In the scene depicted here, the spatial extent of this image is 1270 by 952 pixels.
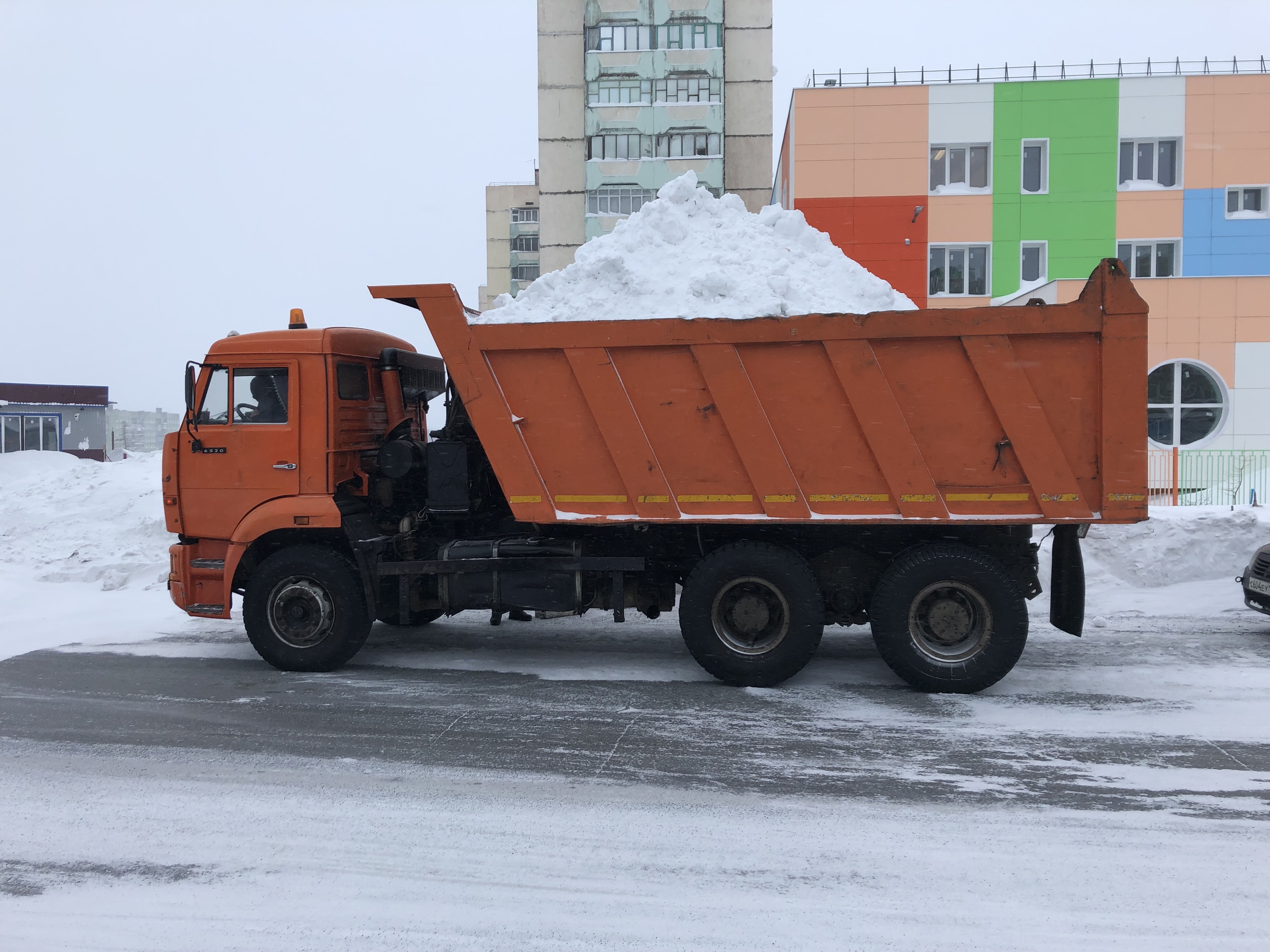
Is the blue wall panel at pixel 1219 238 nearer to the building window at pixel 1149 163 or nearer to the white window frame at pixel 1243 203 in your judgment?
the white window frame at pixel 1243 203

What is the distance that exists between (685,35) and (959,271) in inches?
817

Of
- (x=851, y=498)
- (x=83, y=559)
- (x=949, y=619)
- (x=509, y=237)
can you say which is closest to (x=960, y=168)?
(x=851, y=498)

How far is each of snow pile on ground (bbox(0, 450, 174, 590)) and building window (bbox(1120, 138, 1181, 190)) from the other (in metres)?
23.7

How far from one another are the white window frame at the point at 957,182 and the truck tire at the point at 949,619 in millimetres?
19476

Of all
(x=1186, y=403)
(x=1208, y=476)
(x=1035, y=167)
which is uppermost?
(x=1035, y=167)

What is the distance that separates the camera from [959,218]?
76.8 ft

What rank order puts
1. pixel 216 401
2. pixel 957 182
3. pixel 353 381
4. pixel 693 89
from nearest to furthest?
1. pixel 216 401
2. pixel 353 381
3. pixel 957 182
4. pixel 693 89

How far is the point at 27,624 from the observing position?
9.16 metres

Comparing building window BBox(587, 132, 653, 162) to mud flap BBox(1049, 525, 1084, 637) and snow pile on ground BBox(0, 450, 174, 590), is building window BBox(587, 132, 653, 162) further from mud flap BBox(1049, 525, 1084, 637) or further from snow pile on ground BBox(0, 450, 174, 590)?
mud flap BBox(1049, 525, 1084, 637)

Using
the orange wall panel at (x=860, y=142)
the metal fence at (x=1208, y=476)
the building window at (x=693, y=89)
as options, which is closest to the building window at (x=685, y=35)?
the building window at (x=693, y=89)

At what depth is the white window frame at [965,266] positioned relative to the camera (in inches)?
926

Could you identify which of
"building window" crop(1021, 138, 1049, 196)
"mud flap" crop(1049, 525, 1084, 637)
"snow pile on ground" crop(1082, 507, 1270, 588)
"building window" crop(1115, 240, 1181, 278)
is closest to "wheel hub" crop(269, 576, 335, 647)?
"mud flap" crop(1049, 525, 1084, 637)

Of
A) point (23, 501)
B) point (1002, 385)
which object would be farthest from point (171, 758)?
point (23, 501)

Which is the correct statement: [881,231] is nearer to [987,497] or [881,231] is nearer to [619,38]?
[987,497]
